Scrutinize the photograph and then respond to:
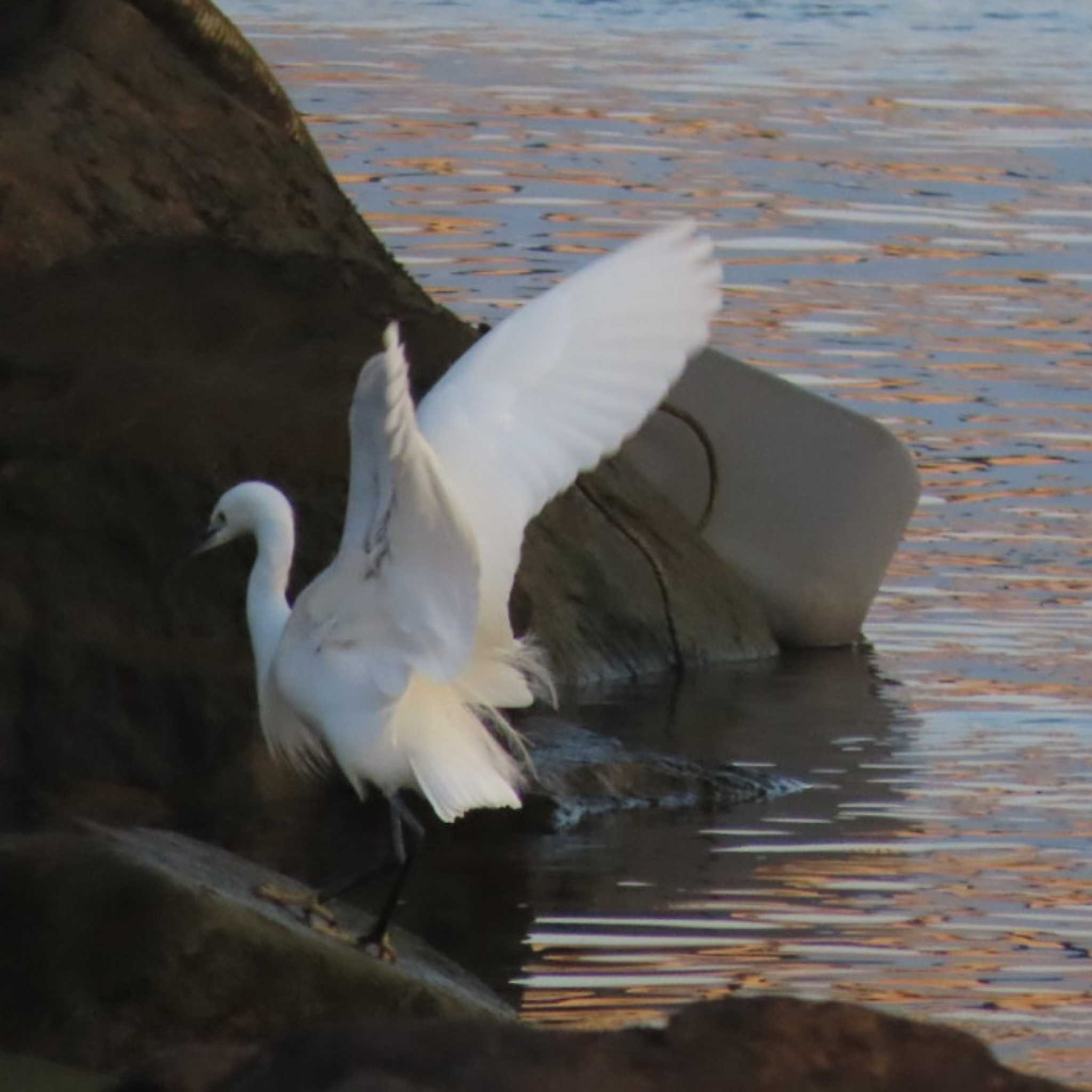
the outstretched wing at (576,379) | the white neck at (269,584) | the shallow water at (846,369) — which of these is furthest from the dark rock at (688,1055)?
the white neck at (269,584)

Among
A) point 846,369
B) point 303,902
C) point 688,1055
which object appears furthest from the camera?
point 846,369

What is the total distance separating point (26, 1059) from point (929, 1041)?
111 inches

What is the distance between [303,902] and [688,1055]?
10.9ft

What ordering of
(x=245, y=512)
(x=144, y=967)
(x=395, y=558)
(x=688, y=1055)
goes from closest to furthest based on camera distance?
1. (x=688, y=1055)
2. (x=144, y=967)
3. (x=395, y=558)
4. (x=245, y=512)

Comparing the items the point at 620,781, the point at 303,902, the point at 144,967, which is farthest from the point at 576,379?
the point at 144,967

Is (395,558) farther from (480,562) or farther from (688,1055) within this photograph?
(688,1055)

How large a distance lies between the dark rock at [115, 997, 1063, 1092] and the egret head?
13.0 ft

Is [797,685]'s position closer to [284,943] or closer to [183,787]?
[183,787]

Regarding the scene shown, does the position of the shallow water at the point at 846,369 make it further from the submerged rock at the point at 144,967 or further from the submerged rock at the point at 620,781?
Result: the submerged rock at the point at 144,967

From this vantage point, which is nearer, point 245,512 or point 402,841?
point 402,841

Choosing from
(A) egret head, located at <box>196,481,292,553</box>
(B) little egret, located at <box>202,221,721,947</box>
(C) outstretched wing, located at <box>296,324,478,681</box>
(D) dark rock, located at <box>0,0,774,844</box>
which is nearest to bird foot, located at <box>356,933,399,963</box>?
(B) little egret, located at <box>202,221,721,947</box>

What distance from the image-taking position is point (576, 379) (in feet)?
25.3

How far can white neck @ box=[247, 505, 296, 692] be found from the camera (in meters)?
7.75

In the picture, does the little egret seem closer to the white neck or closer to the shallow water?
the white neck
